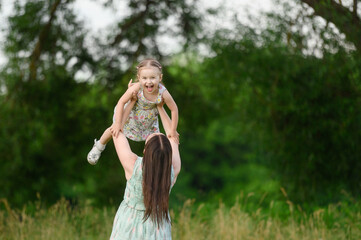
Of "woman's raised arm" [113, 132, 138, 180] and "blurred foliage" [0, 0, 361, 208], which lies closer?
"woman's raised arm" [113, 132, 138, 180]

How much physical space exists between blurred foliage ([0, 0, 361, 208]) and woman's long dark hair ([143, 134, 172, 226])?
3.29 meters

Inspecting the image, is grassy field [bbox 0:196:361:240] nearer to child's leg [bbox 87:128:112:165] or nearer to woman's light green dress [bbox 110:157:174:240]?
woman's light green dress [bbox 110:157:174:240]

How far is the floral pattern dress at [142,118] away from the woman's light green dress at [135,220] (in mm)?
333

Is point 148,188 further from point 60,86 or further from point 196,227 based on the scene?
point 60,86

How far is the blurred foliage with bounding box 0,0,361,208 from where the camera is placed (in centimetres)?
631

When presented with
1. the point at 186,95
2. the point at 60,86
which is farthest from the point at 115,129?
the point at 186,95

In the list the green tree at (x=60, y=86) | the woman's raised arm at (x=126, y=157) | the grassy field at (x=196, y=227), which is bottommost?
the grassy field at (x=196, y=227)

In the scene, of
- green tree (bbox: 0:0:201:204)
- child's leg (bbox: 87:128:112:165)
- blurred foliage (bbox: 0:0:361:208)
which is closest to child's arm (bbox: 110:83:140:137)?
child's leg (bbox: 87:128:112:165)

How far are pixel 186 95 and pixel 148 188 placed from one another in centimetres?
596

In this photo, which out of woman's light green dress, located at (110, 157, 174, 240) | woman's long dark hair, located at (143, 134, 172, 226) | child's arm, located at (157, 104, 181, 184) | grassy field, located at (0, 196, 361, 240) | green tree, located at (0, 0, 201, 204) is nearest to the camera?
woman's long dark hair, located at (143, 134, 172, 226)

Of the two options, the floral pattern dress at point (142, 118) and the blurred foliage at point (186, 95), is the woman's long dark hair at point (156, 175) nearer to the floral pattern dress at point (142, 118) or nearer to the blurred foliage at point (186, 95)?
the floral pattern dress at point (142, 118)

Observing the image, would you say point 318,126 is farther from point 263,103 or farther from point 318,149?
point 263,103

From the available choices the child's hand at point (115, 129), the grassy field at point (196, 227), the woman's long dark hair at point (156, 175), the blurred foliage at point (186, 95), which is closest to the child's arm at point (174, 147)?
the woman's long dark hair at point (156, 175)

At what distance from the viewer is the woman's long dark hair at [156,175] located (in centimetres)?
268
